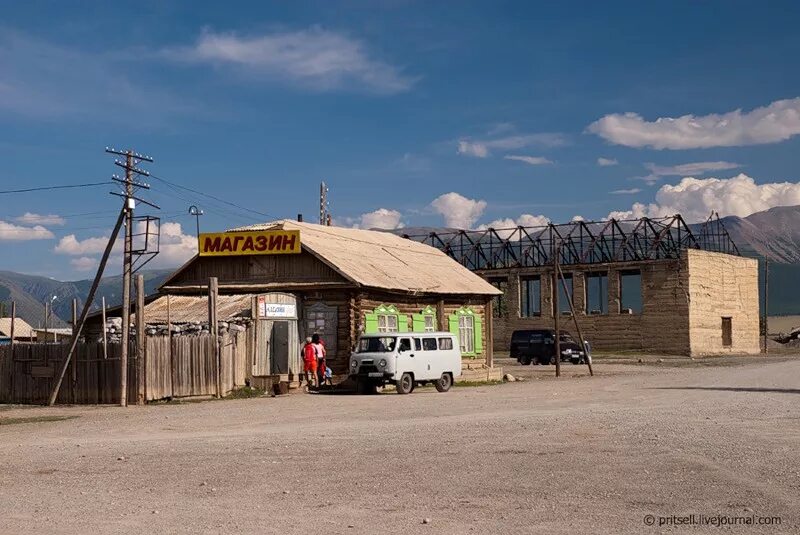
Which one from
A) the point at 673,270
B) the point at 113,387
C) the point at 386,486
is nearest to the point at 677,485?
the point at 386,486

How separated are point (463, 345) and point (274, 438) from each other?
26242mm

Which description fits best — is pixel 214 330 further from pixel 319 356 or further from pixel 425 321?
pixel 425 321

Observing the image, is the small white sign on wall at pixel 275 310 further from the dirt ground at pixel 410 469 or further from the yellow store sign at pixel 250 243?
the dirt ground at pixel 410 469

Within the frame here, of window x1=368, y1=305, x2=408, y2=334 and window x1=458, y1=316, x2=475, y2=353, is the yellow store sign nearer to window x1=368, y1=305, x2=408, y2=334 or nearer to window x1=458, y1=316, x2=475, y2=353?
window x1=368, y1=305, x2=408, y2=334

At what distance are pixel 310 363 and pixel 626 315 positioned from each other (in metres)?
45.7

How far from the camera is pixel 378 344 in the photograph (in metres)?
32.2

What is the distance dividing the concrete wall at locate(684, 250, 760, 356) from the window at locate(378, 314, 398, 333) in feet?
123

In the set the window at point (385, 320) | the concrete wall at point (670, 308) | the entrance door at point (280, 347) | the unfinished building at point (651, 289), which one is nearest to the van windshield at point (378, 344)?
the entrance door at point (280, 347)

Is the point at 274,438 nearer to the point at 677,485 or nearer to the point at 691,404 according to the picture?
the point at 677,485

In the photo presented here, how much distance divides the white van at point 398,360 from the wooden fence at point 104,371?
15.0ft

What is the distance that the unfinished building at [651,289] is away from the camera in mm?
71250

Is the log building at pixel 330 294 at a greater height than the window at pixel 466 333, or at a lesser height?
greater

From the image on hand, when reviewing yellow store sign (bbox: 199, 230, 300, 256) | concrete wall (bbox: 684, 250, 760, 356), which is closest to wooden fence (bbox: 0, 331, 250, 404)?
yellow store sign (bbox: 199, 230, 300, 256)

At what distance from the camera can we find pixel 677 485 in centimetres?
1266
